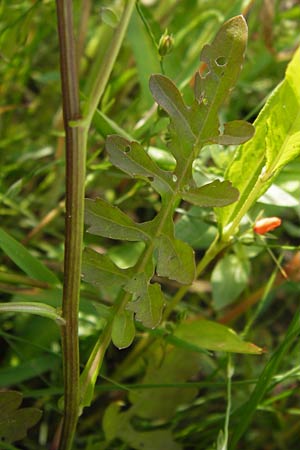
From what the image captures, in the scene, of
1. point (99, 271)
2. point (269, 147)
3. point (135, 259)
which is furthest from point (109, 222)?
point (135, 259)

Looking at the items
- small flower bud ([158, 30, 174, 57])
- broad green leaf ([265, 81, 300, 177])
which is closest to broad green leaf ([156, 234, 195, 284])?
broad green leaf ([265, 81, 300, 177])

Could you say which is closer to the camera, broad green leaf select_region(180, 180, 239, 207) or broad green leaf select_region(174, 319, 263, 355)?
broad green leaf select_region(180, 180, 239, 207)

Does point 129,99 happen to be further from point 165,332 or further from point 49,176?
point 165,332

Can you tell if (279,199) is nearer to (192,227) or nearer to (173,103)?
(192,227)

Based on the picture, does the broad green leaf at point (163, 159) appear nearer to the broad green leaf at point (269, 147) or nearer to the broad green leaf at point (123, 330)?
the broad green leaf at point (269, 147)

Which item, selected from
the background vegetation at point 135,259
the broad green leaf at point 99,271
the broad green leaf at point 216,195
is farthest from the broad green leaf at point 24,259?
the broad green leaf at point 216,195

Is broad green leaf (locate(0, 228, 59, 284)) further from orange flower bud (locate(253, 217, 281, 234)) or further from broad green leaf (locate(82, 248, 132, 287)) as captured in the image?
orange flower bud (locate(253, 217, 281, 234))
